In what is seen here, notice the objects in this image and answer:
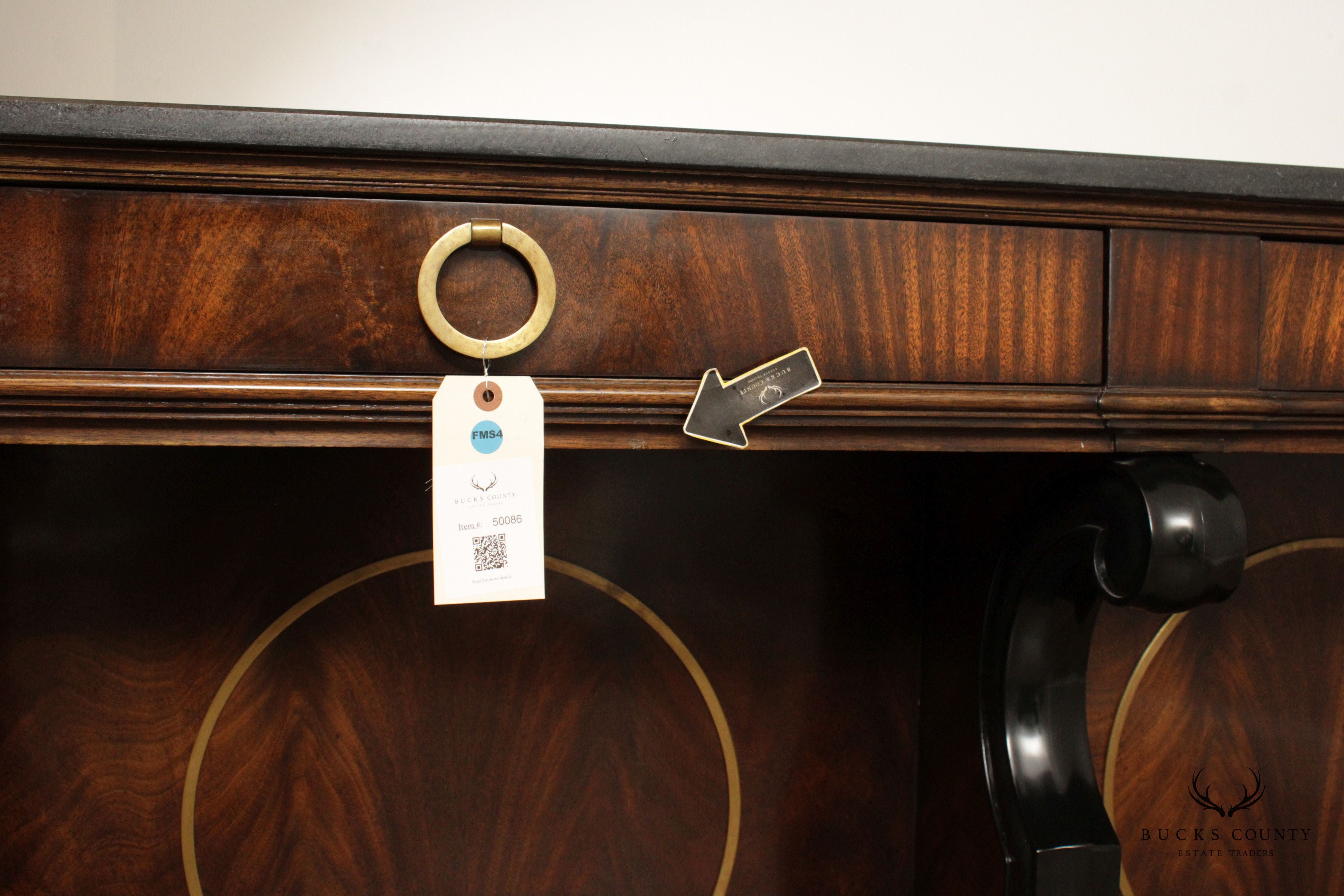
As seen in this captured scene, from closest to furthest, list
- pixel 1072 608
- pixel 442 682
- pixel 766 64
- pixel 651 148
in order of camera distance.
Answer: pixel 651 148
pixel 1072 608
pixel 442 682
pixel 766 64

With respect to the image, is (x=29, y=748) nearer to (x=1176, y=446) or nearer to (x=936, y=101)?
(x=1176, y=446)

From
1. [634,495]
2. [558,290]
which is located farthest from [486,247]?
[634,495]

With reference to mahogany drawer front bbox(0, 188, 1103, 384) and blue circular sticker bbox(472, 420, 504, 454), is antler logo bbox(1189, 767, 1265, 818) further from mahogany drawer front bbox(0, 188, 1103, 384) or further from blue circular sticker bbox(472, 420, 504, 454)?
blue circular sticker bbox(472, 420, 504, 454)

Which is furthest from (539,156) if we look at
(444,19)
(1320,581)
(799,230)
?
(1320,581)

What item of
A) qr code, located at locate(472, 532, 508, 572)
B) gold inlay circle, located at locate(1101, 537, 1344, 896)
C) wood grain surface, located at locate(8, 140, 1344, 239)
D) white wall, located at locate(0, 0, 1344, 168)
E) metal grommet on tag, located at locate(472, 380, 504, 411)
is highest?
white wall, located at locate(0, 0, 1344, 168)

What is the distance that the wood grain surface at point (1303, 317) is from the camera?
1.22 feet

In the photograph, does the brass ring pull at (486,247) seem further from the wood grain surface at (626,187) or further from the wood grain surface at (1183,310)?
the wood grain surface at (1183,310)

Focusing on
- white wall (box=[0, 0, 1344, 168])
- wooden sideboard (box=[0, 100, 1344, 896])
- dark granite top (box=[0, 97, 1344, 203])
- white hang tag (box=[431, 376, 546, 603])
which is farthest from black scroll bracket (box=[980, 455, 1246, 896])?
white wall (box=[0, 0, 1344, 168])

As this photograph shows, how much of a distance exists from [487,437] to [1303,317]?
1.11 ft

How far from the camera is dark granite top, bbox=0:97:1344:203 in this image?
0.98 feet

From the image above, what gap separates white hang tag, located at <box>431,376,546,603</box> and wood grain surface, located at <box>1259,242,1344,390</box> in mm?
303

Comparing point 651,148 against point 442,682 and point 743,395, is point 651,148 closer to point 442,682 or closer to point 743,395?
point 743,395

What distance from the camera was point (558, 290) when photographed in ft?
1.08

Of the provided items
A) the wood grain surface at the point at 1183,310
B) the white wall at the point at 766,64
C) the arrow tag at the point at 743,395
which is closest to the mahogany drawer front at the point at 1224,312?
the wood grain surface at the point at 1183,310
